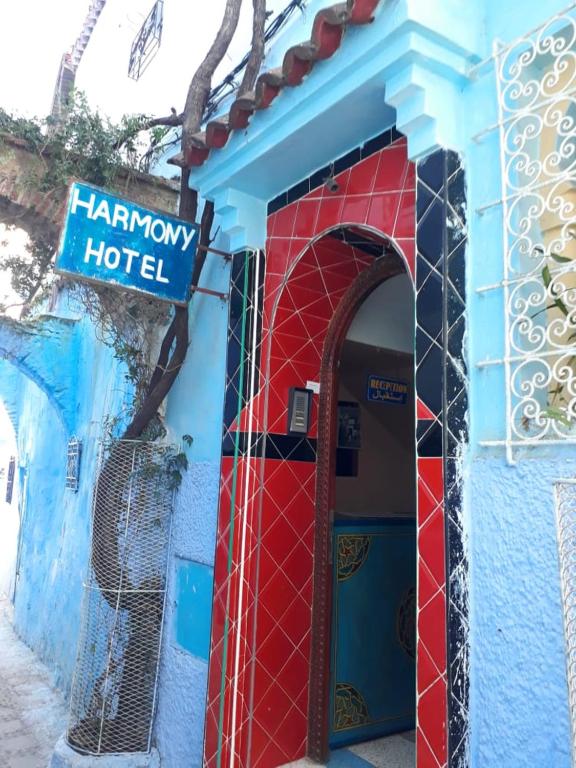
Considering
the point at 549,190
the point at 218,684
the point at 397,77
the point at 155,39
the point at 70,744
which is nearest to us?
the point at 549,190

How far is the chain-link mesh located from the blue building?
14 cm

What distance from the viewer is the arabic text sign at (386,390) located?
187 inches

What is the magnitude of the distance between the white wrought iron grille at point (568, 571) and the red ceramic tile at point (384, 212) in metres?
1.47

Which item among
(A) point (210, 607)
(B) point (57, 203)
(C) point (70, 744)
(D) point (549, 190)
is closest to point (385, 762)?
(A) point (210, 607)

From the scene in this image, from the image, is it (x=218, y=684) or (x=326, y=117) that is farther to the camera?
(x=218, y=684)

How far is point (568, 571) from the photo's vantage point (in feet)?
6.22

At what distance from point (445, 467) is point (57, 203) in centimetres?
332

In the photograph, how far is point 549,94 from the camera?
7.94ft

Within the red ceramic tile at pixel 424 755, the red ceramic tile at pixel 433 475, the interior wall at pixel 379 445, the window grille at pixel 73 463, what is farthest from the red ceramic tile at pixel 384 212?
the window grille at pixel 73 463

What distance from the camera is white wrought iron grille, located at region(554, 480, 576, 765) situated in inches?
64.2

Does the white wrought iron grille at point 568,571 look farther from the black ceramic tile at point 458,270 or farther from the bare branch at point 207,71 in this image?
the bare branch at point 207,71

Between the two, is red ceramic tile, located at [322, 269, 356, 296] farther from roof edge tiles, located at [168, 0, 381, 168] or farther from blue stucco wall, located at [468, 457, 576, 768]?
blue stucco wall, located at [468, 457, 576, 768]

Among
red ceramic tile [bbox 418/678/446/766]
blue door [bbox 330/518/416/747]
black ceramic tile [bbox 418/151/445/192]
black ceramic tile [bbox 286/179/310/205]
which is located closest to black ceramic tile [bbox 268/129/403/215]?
black ceramic tile [bbox 286/179/310/205]

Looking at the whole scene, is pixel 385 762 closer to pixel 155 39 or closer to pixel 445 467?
pixel 445 467
